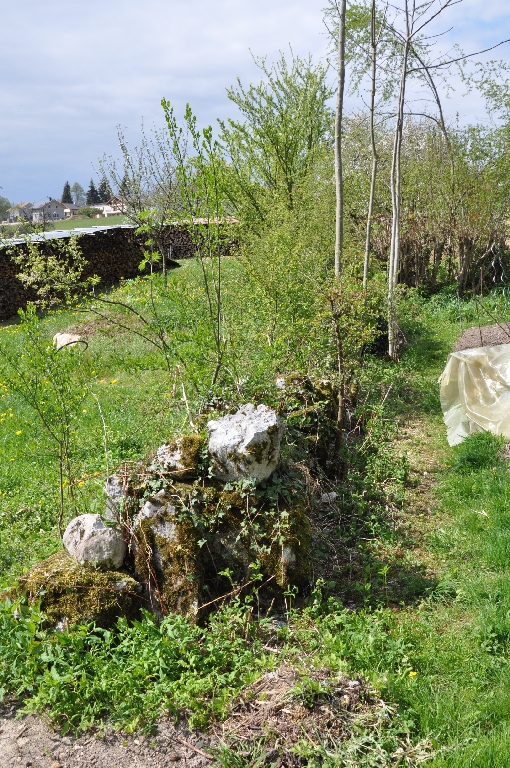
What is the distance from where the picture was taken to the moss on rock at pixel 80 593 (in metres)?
3.22

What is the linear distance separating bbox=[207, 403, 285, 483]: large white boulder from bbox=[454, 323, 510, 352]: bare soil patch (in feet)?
15.3

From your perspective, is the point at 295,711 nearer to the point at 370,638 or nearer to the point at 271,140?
the point at 370,638

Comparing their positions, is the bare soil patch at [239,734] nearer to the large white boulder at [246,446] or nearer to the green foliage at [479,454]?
the large white boulder at [246,446]

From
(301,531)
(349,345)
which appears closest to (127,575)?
(301,531)

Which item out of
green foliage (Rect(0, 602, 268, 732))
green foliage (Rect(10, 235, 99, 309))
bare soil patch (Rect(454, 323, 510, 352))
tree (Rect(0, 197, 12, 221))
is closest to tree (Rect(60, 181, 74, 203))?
tree (Rect(0, 197, 12, 221))

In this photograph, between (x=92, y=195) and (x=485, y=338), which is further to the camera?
(x=92, y=195)

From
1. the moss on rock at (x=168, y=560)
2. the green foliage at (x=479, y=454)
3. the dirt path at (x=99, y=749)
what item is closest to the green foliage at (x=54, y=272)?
the moss on rock at (x=168, y=560)

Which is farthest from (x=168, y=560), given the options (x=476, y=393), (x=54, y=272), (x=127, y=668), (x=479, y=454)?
(x=54, y=272)

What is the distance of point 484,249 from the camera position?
1236cm

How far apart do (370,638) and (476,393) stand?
395cm

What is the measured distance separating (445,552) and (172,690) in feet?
7.57

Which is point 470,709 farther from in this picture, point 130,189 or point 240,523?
point 130,189

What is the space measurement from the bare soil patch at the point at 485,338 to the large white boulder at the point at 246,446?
468 centimetres

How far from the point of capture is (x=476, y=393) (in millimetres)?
6438
